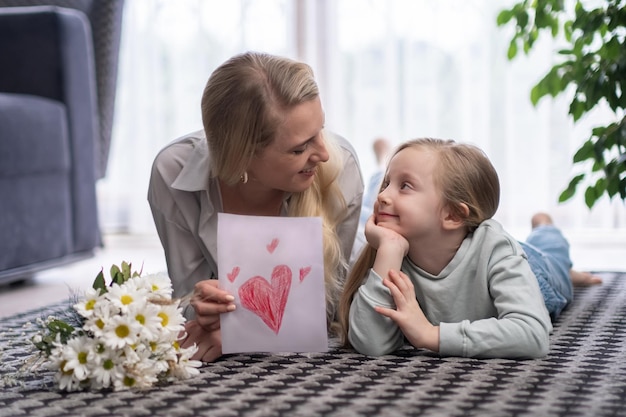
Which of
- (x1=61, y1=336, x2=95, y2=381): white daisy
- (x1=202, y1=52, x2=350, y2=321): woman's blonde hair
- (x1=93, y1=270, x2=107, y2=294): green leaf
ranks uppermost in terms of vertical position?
(x1=202, y1=52, x2=350, y2=321): woman's blonde hair

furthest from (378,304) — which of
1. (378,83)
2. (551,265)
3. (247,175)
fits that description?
(378,83)

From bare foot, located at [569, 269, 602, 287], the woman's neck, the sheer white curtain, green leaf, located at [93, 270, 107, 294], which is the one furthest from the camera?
the sheer white curtain

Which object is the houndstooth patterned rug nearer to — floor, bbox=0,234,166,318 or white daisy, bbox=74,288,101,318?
white daisy, bbox=74,288,101,318

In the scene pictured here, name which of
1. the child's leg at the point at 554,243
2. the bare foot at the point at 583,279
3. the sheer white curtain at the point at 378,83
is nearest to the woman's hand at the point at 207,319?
the child's leg at the point at 554,243

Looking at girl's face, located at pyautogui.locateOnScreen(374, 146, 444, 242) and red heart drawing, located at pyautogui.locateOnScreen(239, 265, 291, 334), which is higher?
girl's face, located at pyautogui.locateOnScreen(374, 146, 444, 242)

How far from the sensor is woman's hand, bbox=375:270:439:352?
54.2 inches

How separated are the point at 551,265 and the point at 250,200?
64 centimetres

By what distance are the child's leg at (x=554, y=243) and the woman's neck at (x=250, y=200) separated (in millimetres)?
671

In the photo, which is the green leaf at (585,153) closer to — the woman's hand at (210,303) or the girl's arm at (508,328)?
the girl's arm at (508,328)

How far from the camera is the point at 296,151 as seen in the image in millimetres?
1463

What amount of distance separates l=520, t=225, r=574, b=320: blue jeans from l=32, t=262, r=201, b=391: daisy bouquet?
2.60 ft

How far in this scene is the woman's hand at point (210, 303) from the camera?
4.44ft

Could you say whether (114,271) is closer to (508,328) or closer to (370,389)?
(370,389)

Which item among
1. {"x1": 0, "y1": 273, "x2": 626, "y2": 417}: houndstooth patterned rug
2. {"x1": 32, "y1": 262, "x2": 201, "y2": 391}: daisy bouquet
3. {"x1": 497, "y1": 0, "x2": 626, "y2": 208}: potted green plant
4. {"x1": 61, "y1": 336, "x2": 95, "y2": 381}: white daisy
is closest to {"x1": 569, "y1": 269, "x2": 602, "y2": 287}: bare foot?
{"x1": 497, "y1": 0, "x2": 626, "y2": 208}: potted green plant
